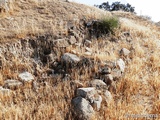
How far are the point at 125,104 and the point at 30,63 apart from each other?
329cm

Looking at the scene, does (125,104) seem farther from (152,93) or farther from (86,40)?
(86,40)

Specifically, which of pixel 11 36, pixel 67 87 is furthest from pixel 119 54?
pixel 11 36

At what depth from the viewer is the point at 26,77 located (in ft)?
23.9

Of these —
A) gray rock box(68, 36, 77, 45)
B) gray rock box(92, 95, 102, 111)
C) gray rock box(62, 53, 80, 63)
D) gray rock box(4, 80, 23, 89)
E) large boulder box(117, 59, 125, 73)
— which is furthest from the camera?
gray rock box(68, 36, 77, 45)

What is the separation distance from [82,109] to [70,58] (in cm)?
255

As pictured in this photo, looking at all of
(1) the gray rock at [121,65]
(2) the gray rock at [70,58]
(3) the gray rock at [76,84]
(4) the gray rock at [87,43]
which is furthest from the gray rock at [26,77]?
A: (4) the gray rock at [87,43]

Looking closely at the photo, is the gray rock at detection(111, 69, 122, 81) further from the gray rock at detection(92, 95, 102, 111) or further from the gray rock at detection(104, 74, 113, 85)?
the gray rock at detection(92, 95, 102, 111)

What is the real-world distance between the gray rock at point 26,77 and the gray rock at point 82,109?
181cm

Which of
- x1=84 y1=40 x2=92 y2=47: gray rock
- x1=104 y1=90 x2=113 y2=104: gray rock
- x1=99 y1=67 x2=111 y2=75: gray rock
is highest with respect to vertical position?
x1=84 y1=40 x2=92 y2=47: gray rock

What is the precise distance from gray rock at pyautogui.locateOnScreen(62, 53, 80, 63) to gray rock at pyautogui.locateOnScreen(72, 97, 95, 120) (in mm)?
2084

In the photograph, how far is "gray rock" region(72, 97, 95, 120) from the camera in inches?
217

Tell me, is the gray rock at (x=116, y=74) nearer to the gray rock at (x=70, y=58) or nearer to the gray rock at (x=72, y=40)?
the gray rock at (x=70, y=58)

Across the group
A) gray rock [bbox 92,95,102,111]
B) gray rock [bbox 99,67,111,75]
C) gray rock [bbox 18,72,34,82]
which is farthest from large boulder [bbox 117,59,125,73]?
gray rock [bbox 18,72,34,82]

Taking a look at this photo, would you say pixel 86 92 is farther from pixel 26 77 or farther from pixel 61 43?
pixel 61 43
